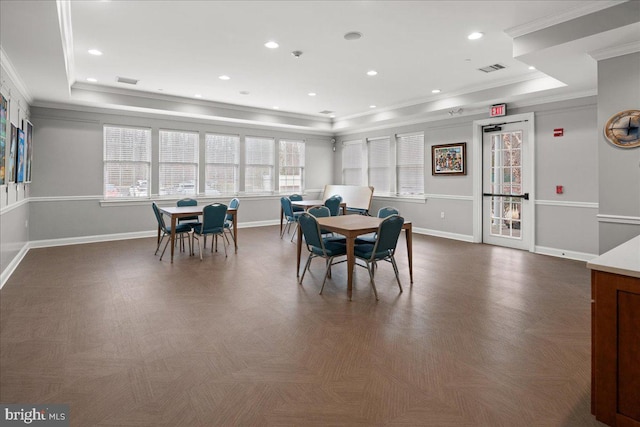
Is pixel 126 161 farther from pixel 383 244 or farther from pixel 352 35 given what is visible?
pixel 383 244

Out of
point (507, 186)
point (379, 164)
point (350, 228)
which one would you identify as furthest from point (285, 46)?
point (379, 164)

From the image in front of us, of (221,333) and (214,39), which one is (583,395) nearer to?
(221,333)

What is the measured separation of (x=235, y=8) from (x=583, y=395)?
13.6ft

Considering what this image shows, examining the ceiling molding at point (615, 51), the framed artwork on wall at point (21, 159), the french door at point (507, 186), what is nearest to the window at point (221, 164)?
the framed artwork on wall at point (21, 159)

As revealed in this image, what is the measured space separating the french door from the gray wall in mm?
2368

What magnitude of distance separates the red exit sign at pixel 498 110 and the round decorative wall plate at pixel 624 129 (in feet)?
8.82

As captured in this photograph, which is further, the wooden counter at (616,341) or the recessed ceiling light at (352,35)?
the recessed ceiling light at (352,35)

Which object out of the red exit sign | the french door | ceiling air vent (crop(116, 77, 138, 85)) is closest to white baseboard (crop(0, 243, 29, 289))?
ceiling air vent (crop(116, 77, 138, 85))

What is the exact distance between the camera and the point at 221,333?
9.64 feet

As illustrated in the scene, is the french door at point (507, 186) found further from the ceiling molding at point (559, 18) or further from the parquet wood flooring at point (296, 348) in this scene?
the ceiling molding at point (559, 18)

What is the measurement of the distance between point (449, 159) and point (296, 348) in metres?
6.04

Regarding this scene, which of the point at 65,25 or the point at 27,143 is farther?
the point at 27,143

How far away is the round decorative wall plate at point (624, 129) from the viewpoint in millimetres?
3602

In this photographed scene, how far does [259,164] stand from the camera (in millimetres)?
9336
